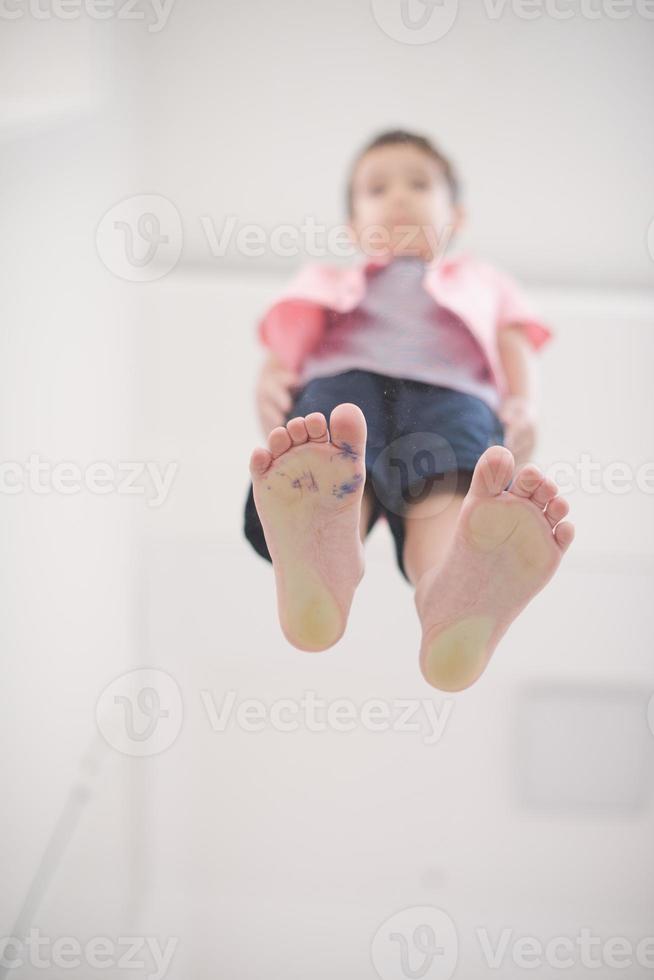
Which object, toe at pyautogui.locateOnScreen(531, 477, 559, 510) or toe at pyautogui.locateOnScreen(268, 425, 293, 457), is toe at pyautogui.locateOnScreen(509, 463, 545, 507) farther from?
toe at pyautogui.locateOnScreen(268, 425, 293, 457)

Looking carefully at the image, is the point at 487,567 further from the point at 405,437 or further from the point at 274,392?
the point at 274,392

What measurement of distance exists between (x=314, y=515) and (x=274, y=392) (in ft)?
0.74

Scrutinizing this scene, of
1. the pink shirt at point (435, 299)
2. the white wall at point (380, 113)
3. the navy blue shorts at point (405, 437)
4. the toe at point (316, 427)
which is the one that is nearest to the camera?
the toe at point (316, 427)

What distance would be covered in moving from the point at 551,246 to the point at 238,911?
808 millimetres

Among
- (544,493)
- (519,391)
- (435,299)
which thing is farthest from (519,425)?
(544,493)

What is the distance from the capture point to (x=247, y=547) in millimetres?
1009

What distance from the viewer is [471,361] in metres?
0.76

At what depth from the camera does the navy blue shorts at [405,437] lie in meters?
0.69

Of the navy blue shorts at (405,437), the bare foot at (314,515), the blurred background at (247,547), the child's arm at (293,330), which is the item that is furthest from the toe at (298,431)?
the blurred background at (247,547)

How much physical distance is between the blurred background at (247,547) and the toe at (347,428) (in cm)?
33

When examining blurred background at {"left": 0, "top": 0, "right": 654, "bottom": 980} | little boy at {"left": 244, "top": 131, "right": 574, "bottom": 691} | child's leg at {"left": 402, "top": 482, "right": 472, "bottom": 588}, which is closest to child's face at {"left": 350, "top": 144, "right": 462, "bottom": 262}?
little boy at {"left": 244, "top": 131, "right": 574, "bottom": 691}

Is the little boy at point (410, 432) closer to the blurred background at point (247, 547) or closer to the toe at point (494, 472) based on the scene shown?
the toe at point (494, 472)

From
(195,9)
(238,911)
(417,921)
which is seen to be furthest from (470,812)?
(195,9)

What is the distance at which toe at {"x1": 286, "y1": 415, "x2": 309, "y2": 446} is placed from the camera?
0.58 meters
